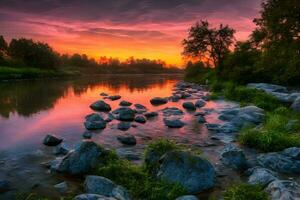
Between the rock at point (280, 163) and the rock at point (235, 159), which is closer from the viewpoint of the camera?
the rock at point (280, 163)

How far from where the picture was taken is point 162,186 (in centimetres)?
908

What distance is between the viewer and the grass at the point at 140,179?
346 inches

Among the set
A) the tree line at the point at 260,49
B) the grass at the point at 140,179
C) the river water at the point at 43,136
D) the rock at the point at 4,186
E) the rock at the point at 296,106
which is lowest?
the river water at the point at 43,136

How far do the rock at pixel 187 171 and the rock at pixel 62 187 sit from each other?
9.57 feet

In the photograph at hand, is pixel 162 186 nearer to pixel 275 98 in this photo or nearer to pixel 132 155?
pixel 132 155

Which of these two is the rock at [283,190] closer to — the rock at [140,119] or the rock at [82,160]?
the rock at [82,160]

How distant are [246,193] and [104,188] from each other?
3975 millimetres

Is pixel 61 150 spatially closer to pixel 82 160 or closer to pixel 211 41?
pixel 82 160

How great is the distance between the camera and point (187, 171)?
945 centimetres

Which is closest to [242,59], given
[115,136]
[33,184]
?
[115,136]

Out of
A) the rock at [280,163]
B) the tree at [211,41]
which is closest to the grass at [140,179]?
the rock at [280,163]

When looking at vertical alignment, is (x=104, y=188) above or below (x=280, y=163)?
above

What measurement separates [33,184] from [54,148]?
13.9ft

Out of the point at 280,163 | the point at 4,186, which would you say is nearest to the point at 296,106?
the point at 280,163
